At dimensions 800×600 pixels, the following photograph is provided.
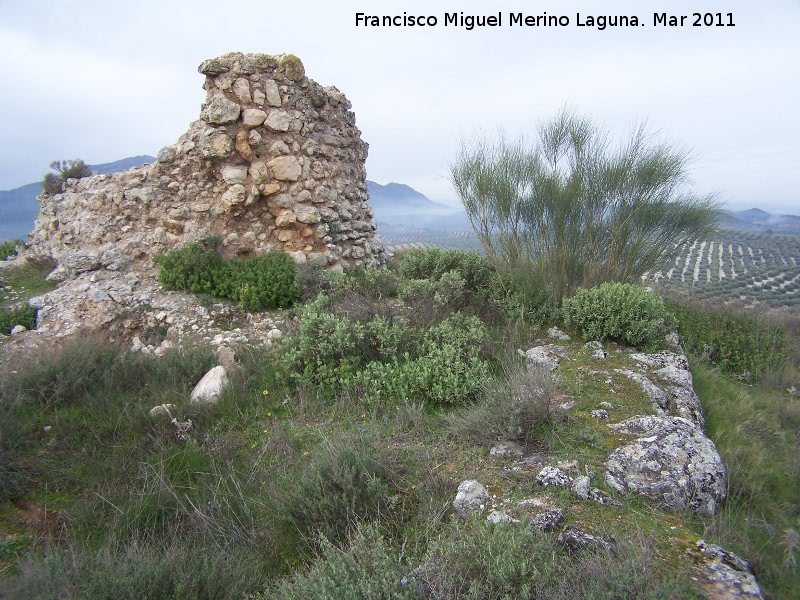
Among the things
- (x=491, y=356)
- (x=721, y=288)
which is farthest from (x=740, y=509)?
(x=721, y=288)

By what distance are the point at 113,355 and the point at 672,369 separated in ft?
20.0

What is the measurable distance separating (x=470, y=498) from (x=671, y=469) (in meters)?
1.37

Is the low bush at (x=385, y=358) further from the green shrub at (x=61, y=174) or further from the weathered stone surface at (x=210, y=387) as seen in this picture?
the green shrub at (x=61, y=174)

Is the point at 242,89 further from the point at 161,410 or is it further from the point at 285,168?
the point at 161,410

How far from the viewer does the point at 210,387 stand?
4699 millimetres

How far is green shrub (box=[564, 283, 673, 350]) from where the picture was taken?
17.4 feet

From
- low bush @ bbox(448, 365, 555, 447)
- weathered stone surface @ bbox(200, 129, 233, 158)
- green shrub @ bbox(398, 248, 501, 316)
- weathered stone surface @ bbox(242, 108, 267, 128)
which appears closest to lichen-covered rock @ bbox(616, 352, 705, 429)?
low bush @ bbox(448, 365, 555, 447)

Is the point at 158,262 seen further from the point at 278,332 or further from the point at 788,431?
the point at 788,431

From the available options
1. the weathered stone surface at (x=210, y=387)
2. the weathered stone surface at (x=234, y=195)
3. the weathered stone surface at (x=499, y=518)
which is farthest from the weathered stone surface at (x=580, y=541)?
the weathered stone surface at (x=234, y=195)

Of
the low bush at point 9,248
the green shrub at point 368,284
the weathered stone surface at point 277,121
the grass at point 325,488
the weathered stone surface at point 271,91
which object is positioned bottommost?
the grass at point 325,488

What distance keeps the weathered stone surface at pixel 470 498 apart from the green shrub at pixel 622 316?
3318 millimetres

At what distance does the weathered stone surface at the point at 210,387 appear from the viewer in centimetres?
453

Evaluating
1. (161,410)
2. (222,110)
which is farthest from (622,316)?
(222,110)

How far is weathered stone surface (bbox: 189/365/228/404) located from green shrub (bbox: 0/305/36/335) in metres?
3.91
